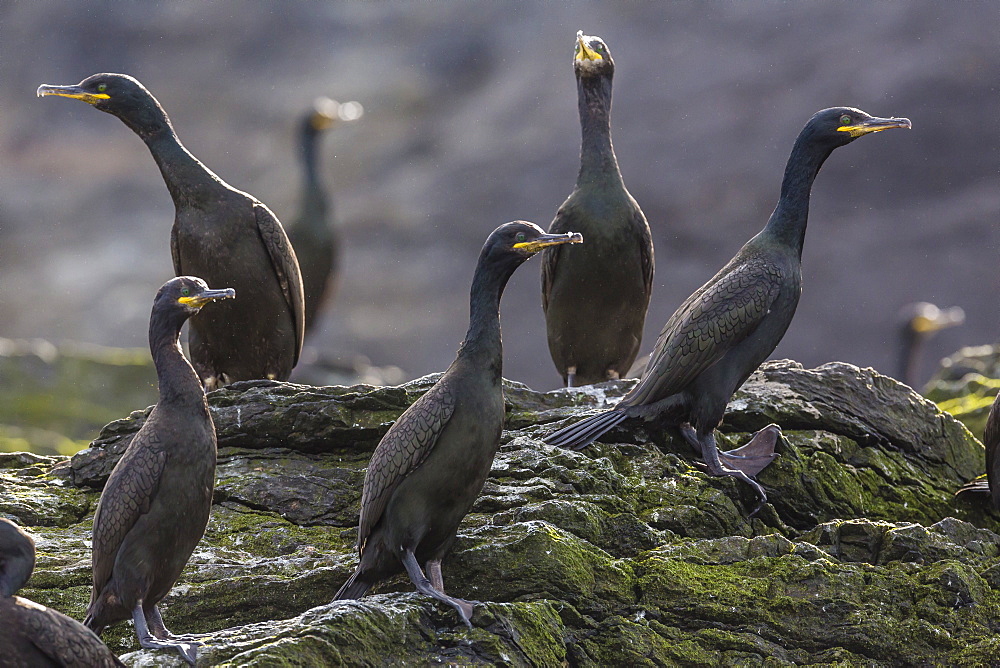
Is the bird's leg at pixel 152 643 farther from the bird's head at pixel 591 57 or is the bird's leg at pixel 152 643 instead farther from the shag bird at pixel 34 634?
the bird's head at pixel 591 57

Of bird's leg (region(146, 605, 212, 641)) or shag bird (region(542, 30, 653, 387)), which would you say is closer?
bird's leg (region(146, 605, 212, 641))

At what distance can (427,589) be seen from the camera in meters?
5.43

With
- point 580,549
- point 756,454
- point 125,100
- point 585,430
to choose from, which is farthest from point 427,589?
point 125,100

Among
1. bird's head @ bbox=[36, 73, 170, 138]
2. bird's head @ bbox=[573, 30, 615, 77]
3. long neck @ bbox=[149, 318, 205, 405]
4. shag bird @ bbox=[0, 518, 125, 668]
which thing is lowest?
shag bird @ bbox=[0, 518, 125, 668]

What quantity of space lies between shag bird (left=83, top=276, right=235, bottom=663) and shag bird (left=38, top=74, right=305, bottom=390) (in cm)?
259

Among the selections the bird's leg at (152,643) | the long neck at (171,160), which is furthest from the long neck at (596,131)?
the bird's leg at (152,643)

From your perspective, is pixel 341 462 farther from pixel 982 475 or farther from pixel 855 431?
pixel 982 475

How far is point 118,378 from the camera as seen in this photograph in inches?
909

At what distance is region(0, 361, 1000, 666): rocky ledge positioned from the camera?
542 centimetres

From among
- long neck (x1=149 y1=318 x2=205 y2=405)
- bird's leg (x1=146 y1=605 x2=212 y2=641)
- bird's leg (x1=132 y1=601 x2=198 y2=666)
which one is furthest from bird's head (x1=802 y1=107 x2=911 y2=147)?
bird's leg (x1=132 y1=601 x2=198 y2=666)

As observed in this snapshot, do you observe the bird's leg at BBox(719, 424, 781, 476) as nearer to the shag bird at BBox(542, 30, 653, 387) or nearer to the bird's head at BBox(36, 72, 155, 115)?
the shag bird at BBox(542, 30, 653, 387)

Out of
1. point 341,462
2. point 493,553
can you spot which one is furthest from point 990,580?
point 341,462

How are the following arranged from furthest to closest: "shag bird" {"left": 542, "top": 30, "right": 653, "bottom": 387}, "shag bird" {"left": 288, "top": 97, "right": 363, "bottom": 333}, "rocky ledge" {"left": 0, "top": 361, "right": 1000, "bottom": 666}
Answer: "shag bird" {"left": 288, "top": 97, "right": 363, "bottom": 333}, "shag bird" {"left": 542, "top": 30, "right": 653, "bottom": 387}, "rocky ledge" {"left": 0, "top": 361, "right": 1000, "bottom": 666}

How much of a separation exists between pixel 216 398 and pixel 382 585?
204cm
